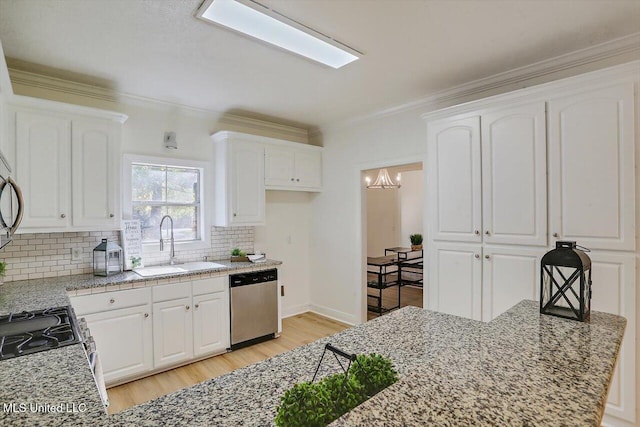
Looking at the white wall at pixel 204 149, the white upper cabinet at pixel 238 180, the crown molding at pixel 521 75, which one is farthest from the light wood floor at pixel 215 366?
Answer: the crown molding at pixel 521 75

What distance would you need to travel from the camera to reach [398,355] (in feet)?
3.92

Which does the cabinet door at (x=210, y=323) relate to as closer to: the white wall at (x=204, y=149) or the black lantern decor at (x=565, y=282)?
the white wall at (x=204, y=149)

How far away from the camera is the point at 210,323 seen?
3328 mm

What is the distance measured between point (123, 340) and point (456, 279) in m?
2.89

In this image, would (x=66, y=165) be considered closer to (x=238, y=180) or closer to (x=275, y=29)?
(x=238, y=180)

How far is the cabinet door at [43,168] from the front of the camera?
2559 mm

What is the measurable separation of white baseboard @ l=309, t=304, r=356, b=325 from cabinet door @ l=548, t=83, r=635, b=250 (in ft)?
8.78

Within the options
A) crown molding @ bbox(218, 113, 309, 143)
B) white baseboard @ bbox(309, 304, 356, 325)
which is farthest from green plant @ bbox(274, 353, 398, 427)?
crown molding @ bbox(218, 113, 309, 143)

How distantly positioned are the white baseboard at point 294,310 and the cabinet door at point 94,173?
8.20 ft

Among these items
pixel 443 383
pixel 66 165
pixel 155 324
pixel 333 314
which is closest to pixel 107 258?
pixel 155 324

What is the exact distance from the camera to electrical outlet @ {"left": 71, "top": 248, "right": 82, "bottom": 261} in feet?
9.93

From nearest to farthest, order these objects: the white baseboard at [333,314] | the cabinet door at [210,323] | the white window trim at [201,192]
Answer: the cabinet door at [210,323] → the white window trim at [201,192] → the white baseboard at [333,314]

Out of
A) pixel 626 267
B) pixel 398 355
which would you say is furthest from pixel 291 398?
pixel 626 267

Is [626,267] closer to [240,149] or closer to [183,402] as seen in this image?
[183,402]
